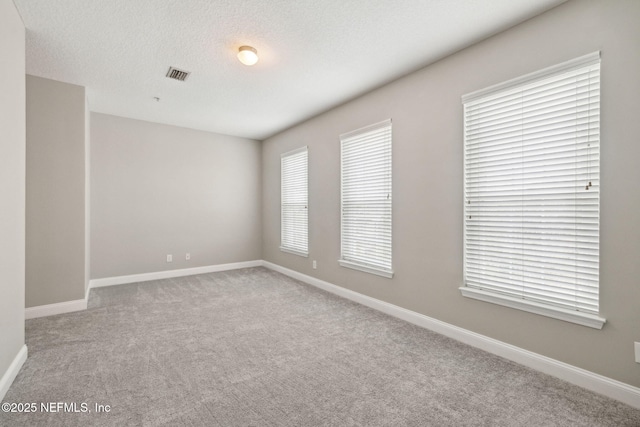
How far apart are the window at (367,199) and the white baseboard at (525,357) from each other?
1.48 ft

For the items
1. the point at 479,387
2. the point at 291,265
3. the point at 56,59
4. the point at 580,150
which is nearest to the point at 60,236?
the point at 56,59

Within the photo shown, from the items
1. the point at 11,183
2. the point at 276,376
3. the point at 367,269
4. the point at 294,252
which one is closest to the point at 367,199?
the point at 367,269

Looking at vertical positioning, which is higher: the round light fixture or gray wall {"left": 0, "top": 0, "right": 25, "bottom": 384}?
the round light fixture

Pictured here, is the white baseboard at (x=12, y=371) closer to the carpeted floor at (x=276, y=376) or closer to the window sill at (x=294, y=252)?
the carpeted floor at (x=276, y=376)

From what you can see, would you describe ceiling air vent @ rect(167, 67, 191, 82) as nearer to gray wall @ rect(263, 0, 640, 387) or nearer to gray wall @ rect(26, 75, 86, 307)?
gray wall @ rect(26, 75, 86, 307)

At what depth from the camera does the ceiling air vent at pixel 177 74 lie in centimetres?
335

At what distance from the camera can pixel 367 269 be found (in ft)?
12.8

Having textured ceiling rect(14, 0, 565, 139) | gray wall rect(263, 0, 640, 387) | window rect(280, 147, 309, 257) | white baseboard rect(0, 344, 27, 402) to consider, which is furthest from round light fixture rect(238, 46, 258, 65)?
white baseboard rect(0, 344, 27, 402)

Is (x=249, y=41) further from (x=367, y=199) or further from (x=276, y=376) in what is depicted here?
(x=276, y=376)

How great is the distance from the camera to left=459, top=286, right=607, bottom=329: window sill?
207cm

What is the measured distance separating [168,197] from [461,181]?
491 cm

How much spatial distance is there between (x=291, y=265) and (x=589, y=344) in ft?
13.9

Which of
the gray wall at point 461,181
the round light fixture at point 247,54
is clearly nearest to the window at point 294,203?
the gray wall at point 461,181

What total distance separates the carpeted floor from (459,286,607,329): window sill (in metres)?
0.46
